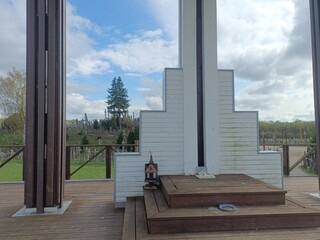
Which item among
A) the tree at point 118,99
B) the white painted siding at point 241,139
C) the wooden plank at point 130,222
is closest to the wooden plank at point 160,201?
the wooden plank at point 130,222

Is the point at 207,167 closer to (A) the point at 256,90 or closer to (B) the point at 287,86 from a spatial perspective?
(A) the point at 256,90

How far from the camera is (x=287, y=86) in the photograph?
8.33 m

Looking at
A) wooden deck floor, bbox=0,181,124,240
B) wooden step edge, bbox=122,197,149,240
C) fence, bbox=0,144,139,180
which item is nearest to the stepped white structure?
wooden deck floor, bbox=0,181,124,240

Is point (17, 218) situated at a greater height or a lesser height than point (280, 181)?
lesser

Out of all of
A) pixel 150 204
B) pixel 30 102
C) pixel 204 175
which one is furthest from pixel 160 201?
pixel 30 102

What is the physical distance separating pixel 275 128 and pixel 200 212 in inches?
283

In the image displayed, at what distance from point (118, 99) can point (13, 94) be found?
5161 millimetres

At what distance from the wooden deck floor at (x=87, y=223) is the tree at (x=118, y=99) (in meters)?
8.72

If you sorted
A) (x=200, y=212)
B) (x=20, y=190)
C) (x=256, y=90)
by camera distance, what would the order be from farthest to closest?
(x=256, y=90), (x=20, y=190), (x=200, y=212)

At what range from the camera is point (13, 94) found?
11984mm

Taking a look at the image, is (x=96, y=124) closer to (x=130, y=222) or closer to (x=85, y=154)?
(x=85, y=154)

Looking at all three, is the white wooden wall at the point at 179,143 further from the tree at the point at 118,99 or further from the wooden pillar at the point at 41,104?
the tree at the point at 118,99

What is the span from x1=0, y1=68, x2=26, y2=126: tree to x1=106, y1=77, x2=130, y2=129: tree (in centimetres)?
425

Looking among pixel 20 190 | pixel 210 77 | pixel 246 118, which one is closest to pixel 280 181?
pixel 246 118
